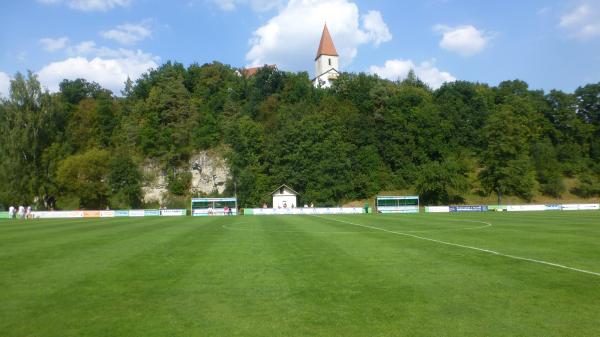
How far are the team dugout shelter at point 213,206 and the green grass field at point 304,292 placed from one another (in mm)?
46884

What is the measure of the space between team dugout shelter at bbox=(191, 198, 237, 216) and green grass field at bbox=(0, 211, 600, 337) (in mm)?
46884

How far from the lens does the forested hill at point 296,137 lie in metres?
76.7

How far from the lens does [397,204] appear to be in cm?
6475

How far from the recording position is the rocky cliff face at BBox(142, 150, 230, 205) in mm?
88562

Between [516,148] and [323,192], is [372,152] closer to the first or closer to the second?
[323,192]

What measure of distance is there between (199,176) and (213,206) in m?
28.0

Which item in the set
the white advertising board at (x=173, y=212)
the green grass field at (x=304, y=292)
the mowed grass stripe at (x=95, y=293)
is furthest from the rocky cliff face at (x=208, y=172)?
the mowed grass stripe at (x=95, y=293)

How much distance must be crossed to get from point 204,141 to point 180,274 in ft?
269

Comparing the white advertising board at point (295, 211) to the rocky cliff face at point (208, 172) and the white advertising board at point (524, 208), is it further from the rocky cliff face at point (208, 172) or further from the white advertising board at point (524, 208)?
the rocky cliff face at point (208, 172)

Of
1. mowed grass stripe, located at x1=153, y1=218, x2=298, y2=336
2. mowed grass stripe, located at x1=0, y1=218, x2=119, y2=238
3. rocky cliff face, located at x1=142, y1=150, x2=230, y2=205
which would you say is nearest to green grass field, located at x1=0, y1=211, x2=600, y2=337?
mowed grass stripe, located at x1=153, y1=218, x2=298, y2=336

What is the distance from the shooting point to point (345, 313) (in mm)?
7555

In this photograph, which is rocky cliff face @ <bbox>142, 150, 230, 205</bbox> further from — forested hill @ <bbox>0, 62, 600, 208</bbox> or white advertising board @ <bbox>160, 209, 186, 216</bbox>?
white advertising board @ <bbox>160, 209, 186, 216</bbox>

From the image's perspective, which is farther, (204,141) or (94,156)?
(204,141)

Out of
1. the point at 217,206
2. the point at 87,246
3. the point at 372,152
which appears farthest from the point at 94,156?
the point at 87,246
